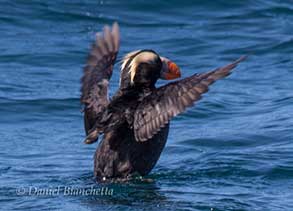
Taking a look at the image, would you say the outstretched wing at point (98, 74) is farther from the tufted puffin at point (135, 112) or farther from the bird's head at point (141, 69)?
the bird's head at point (141, 69)

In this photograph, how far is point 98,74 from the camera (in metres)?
8.88

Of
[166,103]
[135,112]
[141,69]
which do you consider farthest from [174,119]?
[166,103]

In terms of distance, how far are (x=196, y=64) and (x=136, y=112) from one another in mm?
6008

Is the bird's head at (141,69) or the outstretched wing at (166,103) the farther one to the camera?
the bird's head at (141,69)

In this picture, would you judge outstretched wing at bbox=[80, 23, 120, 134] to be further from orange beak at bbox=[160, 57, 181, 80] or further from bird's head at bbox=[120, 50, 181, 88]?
orange beak at bbox=[160, 57, 181, 80]

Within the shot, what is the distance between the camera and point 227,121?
11.3 meters

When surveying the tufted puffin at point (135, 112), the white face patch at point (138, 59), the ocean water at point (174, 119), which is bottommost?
the ocean water at point (174, 119)

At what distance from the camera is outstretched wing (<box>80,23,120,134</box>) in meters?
8.54

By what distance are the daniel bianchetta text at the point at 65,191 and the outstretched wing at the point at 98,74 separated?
0.68m

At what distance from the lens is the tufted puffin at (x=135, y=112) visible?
7812 millimetres

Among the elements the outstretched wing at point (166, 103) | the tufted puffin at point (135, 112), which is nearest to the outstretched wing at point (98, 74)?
the tufted puffin at point (135, 112)

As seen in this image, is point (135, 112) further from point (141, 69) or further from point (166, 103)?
point (141, 69)

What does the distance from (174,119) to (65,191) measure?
143 inches

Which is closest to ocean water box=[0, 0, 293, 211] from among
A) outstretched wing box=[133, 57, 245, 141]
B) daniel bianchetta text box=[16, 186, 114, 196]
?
daniel bianchetta text box=[16, 186, 114, 196]
